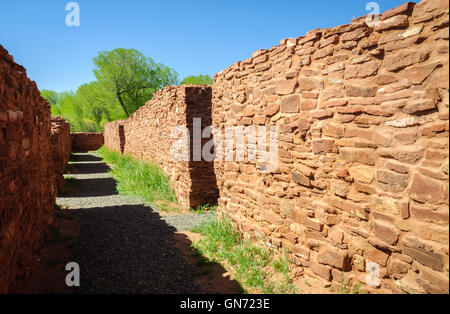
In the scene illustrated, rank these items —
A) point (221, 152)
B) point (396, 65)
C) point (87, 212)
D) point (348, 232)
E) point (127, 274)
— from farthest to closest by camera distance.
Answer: point (87, 212)
point (221, 152)
point (127, 274)
point (348, 232)
point (396, 65)

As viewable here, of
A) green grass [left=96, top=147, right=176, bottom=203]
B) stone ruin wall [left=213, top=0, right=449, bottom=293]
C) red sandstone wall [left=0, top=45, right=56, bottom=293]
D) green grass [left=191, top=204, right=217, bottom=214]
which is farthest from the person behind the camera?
green grass [left=96, top=147, right=176, bottom=203]

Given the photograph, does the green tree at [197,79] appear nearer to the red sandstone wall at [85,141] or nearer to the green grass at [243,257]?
the red sandstone wall at [85,141]

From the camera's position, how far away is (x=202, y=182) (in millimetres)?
6004

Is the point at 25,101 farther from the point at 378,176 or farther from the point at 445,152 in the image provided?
the point at 445,152

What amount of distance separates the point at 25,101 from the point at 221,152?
→ 113 inches

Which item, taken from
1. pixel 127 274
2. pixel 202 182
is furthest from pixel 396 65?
pixel 202 182

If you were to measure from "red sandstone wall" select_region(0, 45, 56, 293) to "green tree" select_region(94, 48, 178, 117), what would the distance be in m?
24.8

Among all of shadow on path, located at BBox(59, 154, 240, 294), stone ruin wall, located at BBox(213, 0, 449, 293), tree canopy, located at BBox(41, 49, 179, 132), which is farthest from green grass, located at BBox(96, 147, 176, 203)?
tree canopy, located at BBox(41, 49, 179, 132)

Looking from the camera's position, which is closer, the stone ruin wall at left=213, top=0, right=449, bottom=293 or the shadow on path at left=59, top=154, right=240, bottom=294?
the stone ruin wall at left=213, top=0, right=449, bottom=293

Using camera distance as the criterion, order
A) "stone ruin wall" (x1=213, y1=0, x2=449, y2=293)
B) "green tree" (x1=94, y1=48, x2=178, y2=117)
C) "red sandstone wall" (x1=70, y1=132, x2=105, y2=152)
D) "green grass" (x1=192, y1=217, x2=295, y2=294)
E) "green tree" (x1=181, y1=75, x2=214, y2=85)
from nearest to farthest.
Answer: "stone ruin wall" (x1=213, y1=0, x2=449, y2=293) < "green grass" (x1=192, y1=217, x2=295, y2=294) < "red sandstone wall" (x1=70, y1=132, x2=105, y2=152) < "green tree" (x1=94, y1=48, x2=178, y2=117) < "green tree" (x1=181, y1=75, x2=214, y2=85)

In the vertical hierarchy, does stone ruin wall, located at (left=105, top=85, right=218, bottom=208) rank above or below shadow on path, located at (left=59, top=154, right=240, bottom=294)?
above

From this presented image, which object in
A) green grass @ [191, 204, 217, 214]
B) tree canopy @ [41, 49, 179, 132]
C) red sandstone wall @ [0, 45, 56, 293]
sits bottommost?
green grass @ [191, 204, 217, 214]

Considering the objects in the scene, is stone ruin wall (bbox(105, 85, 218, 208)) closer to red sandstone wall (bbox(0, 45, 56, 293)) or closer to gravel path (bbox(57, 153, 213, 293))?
gravel path (bbox(57, 153, 213, 293))

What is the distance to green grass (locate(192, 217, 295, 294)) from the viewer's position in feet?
9.67
